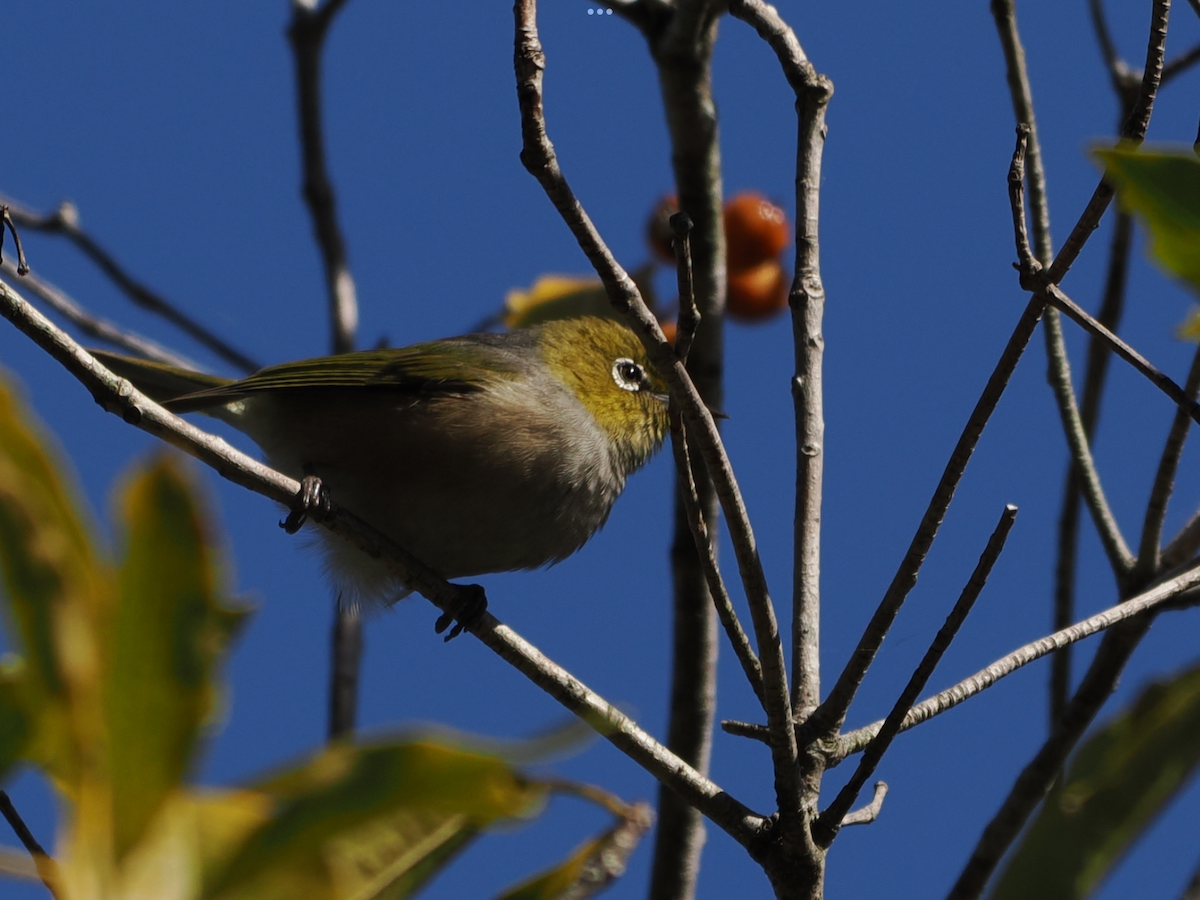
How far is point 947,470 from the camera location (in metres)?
2.69

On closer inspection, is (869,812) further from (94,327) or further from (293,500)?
(94,327)

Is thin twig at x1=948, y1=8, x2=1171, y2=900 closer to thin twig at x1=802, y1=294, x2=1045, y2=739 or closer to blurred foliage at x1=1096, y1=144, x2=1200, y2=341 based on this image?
thin twig at x1=802, y1=294, x2=1045, y2=739

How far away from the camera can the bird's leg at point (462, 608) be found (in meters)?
3.95

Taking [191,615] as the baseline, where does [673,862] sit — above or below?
below

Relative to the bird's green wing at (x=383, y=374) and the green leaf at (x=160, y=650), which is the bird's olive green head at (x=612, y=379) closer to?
the bird's green wing at (x=383, y=374)

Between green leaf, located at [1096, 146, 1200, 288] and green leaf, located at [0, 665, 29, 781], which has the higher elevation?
green leaf, located at [1096, 146, 1200, 288]

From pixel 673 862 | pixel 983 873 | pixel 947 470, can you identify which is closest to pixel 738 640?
pixel 947 470

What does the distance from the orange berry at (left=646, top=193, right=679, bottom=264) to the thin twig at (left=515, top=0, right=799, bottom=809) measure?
3.38m

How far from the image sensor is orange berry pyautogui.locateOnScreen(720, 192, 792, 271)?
606 cm

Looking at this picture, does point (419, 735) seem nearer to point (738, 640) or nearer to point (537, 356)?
point (738, 640)

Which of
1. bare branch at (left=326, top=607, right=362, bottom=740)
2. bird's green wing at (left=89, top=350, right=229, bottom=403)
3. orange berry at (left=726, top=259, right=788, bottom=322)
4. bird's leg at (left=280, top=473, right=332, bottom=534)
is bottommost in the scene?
bare branch at (left=326, top=607, right=362, bottom=740)

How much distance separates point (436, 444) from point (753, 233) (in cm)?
216

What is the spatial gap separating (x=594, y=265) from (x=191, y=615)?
5.11 ft

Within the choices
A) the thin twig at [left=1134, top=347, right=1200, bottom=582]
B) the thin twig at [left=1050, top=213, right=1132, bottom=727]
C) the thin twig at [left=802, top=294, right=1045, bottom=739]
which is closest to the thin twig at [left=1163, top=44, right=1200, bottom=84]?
the thin twig at [left=1050, top=213, right=1132, bottom=727]
